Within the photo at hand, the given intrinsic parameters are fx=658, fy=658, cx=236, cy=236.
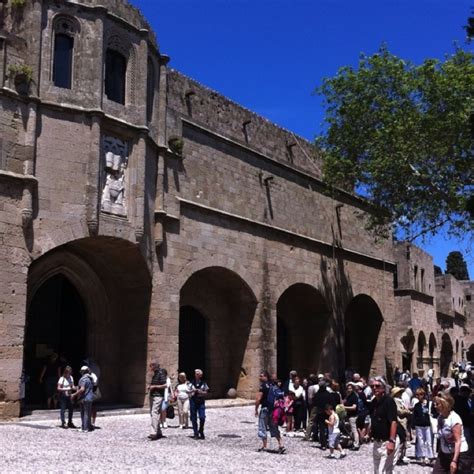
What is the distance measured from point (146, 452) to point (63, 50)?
902cm

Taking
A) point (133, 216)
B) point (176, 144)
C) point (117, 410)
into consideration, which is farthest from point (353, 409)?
point (176, 144)

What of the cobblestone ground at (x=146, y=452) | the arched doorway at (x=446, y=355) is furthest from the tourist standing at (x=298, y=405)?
the arched doorway at (x=446, y=355)

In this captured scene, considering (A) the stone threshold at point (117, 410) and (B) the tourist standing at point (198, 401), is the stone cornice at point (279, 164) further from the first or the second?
(B) the tourist standing at point (198, 401)

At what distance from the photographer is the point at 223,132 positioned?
1942 centimetres

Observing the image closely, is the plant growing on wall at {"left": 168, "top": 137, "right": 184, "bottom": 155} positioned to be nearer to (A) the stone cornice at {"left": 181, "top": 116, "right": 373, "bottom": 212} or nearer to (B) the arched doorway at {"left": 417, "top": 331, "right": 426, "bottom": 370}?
(A) the stone cornice at {"left": 181, "top": 116, "right": 373, "bottom": 212}

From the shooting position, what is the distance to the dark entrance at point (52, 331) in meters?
14.9

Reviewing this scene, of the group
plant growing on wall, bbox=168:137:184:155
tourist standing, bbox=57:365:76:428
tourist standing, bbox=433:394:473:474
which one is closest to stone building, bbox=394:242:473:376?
plant growing on wall, bbox=168:137:184:155

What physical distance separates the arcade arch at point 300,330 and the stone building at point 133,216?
0.33 feet

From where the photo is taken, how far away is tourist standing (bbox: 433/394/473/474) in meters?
6.34

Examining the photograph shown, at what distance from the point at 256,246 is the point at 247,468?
10.8m

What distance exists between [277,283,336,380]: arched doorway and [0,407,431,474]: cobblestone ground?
993 centimetres

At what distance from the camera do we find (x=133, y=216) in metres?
15.2

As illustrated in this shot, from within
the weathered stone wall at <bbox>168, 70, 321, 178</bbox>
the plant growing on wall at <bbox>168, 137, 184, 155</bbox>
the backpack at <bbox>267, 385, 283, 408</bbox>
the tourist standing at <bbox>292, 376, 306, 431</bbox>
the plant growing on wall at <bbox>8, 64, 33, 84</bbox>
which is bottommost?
the tourist standing at <bbox>292, 376, 306, 431</bbox>

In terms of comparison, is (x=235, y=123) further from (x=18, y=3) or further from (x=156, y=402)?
(x=156, y=402)
